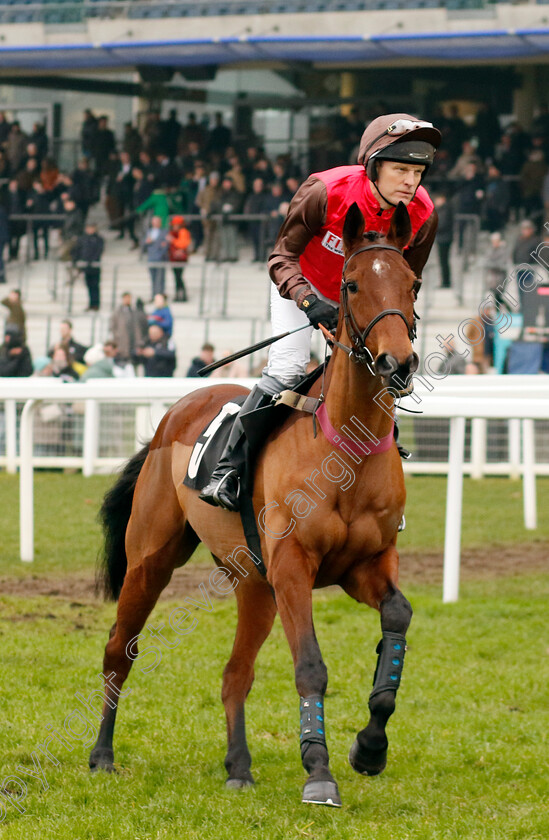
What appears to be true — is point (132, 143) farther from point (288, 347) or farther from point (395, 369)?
point (395, 369)

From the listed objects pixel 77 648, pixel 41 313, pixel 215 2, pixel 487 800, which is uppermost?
pixel 215 2

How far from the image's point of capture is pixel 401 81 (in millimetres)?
24344

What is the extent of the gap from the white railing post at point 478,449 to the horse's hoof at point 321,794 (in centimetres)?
808

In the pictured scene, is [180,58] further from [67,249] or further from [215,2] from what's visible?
[67,249]

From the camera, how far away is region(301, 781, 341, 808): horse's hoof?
11.5ft

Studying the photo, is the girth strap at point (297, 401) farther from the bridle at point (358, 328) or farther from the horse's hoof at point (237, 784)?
the horse's hoof at point (237, 784)

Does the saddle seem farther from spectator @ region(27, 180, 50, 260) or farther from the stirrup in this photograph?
spectator @ region(27, 180, 50, 260)

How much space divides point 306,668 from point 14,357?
1160 centimetres

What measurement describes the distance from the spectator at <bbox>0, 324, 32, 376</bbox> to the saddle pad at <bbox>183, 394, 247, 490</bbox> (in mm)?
10298

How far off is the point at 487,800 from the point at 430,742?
2.15 ft

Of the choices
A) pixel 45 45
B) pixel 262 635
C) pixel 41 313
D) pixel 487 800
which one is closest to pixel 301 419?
pixel 262 635

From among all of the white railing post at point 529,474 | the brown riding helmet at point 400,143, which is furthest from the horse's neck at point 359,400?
the white railing post at point 529,474

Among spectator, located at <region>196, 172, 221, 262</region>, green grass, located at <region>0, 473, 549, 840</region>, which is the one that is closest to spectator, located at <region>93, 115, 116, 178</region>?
spectator, located at <region>196, 172, 221, 262</region>

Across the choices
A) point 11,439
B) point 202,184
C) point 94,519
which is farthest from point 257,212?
point 94,519
